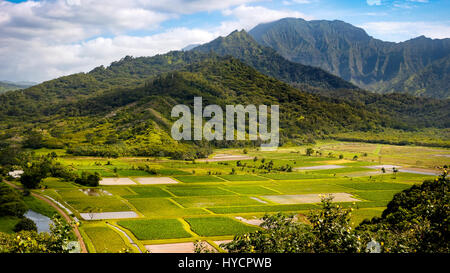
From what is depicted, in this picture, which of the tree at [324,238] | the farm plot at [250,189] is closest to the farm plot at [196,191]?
the farm plot at [250,189]

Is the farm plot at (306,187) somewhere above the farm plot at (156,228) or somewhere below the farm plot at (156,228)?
below

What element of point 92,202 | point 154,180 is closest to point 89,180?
point 92,202

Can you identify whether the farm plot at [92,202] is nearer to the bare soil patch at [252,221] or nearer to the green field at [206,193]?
the green field at [206,193]

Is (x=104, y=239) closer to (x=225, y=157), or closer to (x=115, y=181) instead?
(x=115, y=181)

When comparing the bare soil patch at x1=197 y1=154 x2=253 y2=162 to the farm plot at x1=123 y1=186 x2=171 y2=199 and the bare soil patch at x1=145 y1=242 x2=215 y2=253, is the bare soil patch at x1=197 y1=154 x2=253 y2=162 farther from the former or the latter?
the bare soil patch at x1=145 y1=242 x2=215 y2=253

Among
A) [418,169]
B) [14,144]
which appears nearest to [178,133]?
[14,144]

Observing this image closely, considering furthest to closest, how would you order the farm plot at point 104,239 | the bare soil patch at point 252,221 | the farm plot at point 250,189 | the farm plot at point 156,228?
the farm plot at point 250,189 → the bare soil patch at point 252,221 → the farm plot at point 156,228 → the farm plot at point 104,239

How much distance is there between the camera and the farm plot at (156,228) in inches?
2149

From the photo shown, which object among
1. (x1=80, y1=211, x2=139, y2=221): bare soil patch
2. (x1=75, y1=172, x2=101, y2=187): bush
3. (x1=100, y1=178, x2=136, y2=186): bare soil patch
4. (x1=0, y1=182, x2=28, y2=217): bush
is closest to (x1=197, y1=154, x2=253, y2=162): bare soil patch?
(x1=100, y1=178, x2=136, y2=186): bare soil patch

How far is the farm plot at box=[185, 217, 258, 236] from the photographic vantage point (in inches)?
2253

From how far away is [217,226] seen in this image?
60688mm

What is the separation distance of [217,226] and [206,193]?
89.4 ft
